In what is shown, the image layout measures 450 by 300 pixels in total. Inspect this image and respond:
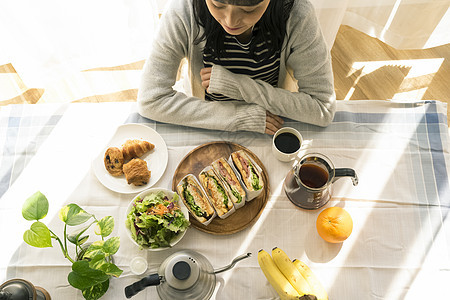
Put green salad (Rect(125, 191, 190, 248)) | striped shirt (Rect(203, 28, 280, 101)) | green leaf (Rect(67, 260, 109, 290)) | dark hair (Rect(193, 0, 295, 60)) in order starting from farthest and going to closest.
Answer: striped shirt (Rect(203, 28, 280, 101))
dark hair (Rect(193, 0, 295, 60))
green salad (Rect(125, 191, 190, 248))
green leaf (Rect(67, 260, 109, 290))

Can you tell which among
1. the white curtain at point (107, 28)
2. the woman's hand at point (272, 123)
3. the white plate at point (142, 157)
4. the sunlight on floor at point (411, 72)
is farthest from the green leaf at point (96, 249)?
the sunlight on floor at point (411, 72)

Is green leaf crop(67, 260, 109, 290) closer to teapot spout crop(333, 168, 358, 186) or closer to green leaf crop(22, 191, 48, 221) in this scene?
green leaf crop(22, 191, 48, 221)

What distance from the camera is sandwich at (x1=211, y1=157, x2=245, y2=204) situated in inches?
45.6

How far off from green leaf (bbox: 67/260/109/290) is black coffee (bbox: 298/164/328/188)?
0.59 metres

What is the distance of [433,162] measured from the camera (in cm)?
125

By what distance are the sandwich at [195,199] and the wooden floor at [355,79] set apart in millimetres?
1198

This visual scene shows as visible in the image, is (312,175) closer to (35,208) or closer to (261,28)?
(261,28)

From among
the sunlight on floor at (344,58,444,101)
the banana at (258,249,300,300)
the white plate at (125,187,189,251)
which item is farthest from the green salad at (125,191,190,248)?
the sunlight on floor at (344,58,444,101)

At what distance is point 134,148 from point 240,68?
17.9 inches

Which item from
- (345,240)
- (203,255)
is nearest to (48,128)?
(203,255)

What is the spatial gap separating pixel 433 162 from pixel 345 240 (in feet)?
1.27

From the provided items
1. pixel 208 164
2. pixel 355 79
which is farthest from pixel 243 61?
pixel 355 79

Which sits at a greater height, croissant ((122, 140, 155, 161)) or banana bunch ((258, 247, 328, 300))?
croissant ((122, 140, 155, 161))

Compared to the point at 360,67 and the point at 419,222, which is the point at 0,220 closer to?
the point at 419,222
